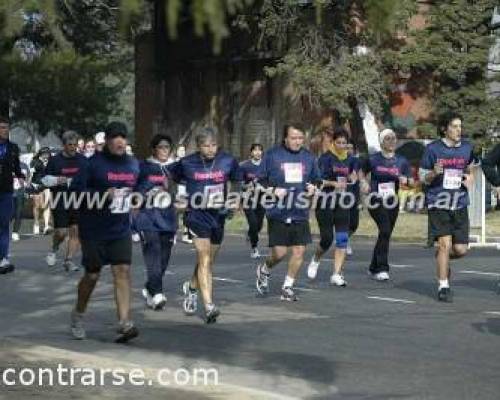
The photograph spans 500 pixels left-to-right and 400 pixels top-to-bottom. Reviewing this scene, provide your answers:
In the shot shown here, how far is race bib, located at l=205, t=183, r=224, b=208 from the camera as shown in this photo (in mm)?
12086

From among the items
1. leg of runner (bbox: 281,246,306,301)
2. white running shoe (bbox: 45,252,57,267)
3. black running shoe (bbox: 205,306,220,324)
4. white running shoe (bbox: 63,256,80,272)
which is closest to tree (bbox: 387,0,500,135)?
white running shoe (bbox: 45,252,57,267)

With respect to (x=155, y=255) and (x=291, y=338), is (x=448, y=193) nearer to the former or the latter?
(x=155, y=255)

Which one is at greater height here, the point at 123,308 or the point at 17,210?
the point at 123,308

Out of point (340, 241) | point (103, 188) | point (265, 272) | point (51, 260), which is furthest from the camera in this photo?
point (51, 260)

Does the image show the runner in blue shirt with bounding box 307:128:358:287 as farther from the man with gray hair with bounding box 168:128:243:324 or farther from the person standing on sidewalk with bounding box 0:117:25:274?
the person standing on sidewalk with bounding box 0:117:25:274

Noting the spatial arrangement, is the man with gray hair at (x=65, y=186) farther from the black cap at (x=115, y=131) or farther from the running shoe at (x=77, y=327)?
the running shoe at (x=77, y=327)

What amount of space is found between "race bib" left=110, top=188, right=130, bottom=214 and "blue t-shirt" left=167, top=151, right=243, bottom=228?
64.3 inches

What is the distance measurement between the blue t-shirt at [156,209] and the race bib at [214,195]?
73 centimetres

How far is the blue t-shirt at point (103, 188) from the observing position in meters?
10.3

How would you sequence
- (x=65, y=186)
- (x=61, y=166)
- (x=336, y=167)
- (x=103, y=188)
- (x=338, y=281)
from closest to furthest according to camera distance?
(x=103, y=188), (x=338, y=281), (x=336, y=167), (x=65, y=186), (x=61, y=166)

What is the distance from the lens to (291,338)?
10.5 meters

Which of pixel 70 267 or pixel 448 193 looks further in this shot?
pixel 70 267

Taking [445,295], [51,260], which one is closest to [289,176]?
[445,295]

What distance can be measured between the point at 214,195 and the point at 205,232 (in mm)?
370
